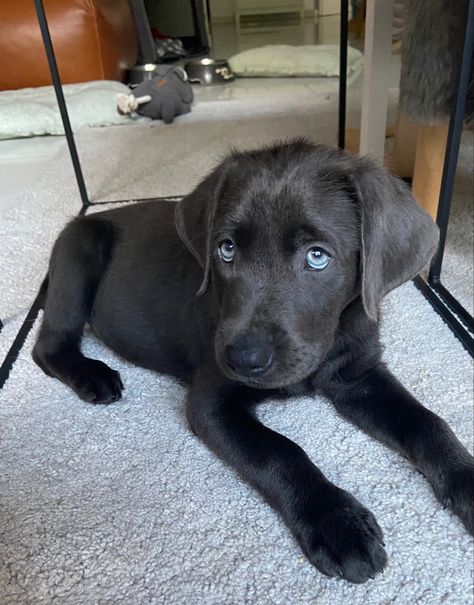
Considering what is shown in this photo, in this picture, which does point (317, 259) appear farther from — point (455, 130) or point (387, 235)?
point (455, 130)

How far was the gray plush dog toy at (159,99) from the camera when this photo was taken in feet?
13.7

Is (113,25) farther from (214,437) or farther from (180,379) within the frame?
(214,437)

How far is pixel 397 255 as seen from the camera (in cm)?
126

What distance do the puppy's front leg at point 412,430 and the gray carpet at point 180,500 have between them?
0.04 m

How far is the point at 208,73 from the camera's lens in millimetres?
5207

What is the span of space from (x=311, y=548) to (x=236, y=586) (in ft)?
0.51

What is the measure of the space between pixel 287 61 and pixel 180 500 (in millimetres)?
4743

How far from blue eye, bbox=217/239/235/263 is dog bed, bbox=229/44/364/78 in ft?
13.5

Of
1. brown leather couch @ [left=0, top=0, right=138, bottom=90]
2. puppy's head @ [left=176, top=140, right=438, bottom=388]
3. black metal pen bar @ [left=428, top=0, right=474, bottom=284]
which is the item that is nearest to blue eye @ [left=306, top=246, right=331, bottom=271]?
puppy's head @ [left=176, top=140, right=438, bottom=388]

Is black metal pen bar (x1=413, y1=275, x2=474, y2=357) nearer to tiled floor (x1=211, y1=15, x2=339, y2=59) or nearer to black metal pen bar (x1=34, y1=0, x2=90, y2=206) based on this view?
black metal pen bar (x1=34, y1=0, x2=90, y2=206)

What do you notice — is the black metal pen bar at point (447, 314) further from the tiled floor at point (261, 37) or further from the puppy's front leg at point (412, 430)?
the tiled floor at point (261, 37)

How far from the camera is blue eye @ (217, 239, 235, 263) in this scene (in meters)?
1.30

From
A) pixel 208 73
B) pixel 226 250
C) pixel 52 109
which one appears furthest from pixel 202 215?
pixel 208 73

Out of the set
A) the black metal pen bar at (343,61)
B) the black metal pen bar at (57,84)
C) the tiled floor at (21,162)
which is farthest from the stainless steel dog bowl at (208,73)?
the black metal pen bar at (57,84)
